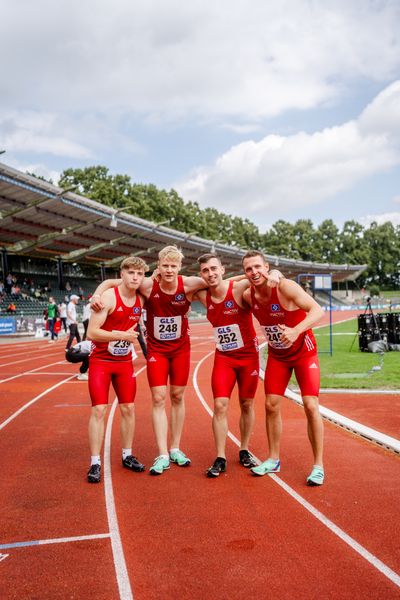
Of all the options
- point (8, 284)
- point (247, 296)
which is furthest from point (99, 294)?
point (8, 284)

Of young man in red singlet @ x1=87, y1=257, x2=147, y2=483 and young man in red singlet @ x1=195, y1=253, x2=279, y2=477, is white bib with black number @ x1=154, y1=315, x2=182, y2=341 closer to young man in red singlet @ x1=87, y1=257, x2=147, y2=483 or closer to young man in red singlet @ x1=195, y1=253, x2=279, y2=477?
young man in red singlet @ x1=87, y1=257, x2=147, y2=483

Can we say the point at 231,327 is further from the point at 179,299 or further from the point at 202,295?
the point at 179,299

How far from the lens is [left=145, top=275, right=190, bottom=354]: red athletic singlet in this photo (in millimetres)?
4672

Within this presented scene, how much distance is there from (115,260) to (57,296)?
23.8 feet

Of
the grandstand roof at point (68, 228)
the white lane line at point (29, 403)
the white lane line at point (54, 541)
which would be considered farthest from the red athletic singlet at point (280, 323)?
the grandstand roof at point (68, 228)

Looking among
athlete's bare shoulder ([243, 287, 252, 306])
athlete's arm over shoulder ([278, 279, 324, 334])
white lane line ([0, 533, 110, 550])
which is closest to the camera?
white lane line ([0, 533, 110, 550])

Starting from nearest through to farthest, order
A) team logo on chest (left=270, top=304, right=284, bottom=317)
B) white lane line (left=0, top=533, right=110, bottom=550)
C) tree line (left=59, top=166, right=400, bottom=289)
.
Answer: white lane line (left=0, top=533, right=110, bottom=550), team logo on chest (left=270, top=304, right=284, bottom=317), tree line (left=59, top=166, right=400, bottom=289)

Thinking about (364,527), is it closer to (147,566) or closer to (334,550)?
(334,550)

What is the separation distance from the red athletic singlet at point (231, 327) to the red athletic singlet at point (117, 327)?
0.75 metres

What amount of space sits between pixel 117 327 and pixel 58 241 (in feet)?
101

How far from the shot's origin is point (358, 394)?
8156mm

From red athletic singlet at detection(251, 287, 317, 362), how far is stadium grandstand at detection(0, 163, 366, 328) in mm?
21301

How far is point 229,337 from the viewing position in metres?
4.67

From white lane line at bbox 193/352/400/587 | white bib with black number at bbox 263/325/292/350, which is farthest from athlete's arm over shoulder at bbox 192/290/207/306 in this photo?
white lane line at bbox 193/352/400/587
